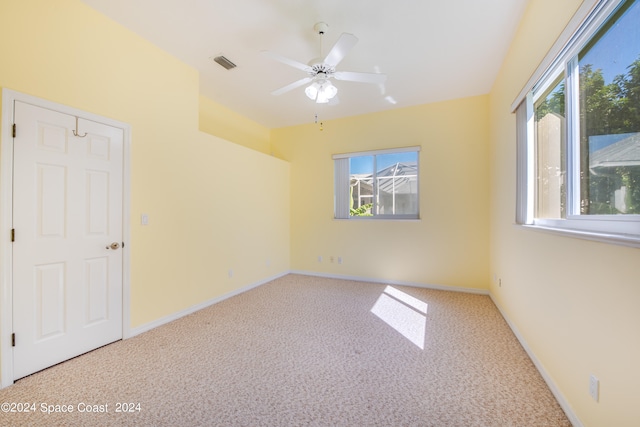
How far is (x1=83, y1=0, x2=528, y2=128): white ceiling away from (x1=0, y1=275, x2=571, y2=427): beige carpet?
9.82ft

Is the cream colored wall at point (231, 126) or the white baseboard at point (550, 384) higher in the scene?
the cream colored wall at point (231, 126)

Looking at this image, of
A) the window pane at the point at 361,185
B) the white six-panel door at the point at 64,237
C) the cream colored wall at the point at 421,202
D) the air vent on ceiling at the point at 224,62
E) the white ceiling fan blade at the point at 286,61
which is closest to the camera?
the white six-panel door at the point at 64,237

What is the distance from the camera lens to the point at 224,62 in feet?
9.78

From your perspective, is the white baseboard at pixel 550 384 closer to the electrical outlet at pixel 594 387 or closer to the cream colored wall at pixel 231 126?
the electrical outlet at pixel 594 387

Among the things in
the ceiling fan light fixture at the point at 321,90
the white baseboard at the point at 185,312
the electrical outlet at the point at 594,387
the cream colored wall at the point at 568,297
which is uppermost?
the ceiling fan light fixture at the point at 321,90

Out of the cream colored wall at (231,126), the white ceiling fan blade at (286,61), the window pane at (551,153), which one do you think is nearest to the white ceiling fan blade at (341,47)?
the white ceiling fan blade at (286,61)

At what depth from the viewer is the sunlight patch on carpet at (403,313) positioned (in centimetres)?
261

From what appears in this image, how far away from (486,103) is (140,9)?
14.3ft

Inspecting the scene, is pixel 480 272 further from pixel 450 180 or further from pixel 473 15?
pixel 473 15

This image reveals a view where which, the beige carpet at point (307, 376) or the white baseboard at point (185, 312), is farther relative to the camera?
the white baseboard at point (185, 312)

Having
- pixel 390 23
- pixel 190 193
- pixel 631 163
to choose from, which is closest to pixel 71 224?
pixel 190 193

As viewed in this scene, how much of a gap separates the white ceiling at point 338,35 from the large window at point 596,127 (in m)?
0.93

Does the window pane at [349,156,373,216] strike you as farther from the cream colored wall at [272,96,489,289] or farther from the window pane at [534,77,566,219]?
the window pane at [534,77,566,219]

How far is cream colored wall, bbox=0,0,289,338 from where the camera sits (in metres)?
1.98
